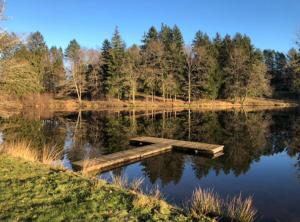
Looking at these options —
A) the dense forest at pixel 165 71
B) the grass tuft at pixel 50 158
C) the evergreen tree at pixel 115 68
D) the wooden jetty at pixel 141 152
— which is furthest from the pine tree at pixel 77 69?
the grass tuft at pixel 50 158

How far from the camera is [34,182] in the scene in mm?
7555

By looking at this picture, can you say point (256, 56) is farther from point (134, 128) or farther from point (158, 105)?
point (134, 128)

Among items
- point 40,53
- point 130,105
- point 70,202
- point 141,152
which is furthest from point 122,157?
point 40,53

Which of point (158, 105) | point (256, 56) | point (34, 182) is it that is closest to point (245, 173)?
point (34, 182)

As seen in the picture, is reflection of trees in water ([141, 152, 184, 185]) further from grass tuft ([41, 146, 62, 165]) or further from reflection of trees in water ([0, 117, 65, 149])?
reflection of trees in water ([0, 117, 65, 149])

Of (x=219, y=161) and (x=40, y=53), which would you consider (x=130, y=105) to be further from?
(x=219, y=161)

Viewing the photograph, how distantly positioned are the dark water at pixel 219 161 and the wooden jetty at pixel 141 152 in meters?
0.52

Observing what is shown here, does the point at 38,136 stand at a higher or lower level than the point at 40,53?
lower

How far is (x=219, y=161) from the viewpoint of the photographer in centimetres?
1479

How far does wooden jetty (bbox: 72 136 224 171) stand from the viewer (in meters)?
13.1

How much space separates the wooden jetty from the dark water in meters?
0.52

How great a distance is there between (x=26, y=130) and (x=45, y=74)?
41.9m

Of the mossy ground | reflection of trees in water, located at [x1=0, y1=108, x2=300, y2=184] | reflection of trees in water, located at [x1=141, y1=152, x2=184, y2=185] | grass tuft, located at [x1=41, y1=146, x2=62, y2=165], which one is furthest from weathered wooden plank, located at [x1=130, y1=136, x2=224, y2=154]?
the mossy ground

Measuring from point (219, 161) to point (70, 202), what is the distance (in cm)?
1010
